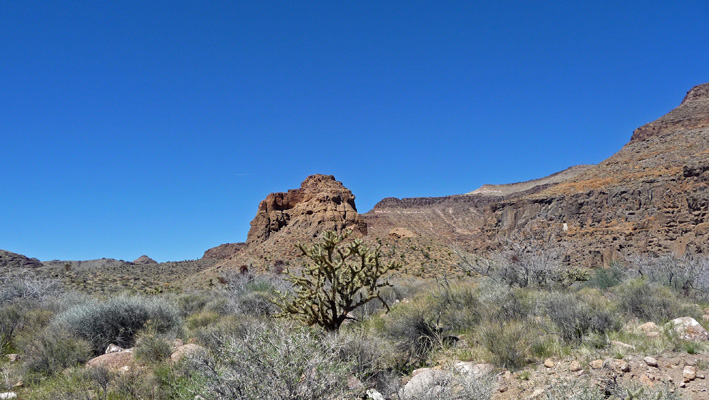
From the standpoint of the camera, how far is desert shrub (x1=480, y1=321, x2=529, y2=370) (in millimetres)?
6039

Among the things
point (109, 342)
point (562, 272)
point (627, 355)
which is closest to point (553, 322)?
point (627, 355)

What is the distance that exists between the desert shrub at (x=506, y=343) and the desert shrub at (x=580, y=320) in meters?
0.81

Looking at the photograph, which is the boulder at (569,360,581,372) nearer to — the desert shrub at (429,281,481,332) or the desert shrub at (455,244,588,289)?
the desert shrub at (429,281,481,332)

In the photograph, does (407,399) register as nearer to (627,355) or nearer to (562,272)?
(627,355)

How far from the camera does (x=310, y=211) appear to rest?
52.8 metres

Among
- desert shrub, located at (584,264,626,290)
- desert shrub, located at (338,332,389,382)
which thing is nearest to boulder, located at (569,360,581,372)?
desert shrub, located at (338,332,389,382)

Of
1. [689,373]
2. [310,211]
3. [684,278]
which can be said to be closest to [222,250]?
[310,211]

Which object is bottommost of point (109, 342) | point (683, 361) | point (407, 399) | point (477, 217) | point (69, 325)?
point (683, 361)

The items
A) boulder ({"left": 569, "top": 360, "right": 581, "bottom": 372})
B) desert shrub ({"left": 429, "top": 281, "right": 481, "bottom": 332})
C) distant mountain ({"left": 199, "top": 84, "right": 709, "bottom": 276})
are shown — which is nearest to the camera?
boulder ({"left": 569, "top": 360, "right": 581, "bottom": 372})

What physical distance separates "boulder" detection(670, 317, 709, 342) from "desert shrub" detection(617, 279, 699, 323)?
2.80 feet

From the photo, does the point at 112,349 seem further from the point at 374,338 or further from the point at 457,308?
the point at 457,308

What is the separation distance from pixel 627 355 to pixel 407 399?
3667 mm

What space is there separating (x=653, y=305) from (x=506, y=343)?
5.09m

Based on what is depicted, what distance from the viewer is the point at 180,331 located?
10.1 meters
